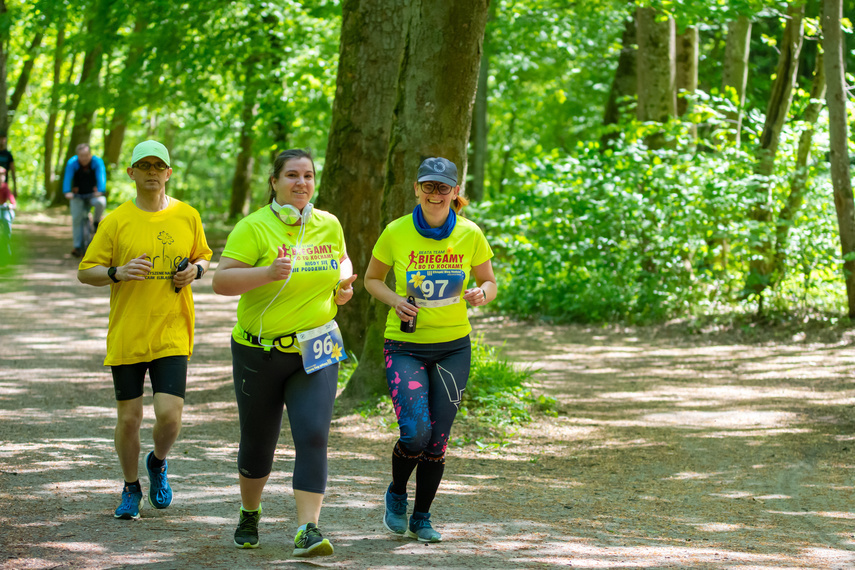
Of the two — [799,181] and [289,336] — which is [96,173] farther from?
[289,336]

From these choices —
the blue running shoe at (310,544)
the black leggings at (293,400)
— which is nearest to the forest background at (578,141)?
the black leggings at (293,400)

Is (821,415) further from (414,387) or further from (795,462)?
(414,387)

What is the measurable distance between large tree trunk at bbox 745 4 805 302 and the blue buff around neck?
925 cm

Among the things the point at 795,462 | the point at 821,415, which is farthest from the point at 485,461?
the point at 821,415

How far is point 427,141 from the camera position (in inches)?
283

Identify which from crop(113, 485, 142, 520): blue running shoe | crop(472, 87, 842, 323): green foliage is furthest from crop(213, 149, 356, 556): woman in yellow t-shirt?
crop(472, 87, 842, 323): green foliage

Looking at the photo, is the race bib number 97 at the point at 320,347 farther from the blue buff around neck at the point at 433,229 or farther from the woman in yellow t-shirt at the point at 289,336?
the blue buff around neck at the point at 433,229

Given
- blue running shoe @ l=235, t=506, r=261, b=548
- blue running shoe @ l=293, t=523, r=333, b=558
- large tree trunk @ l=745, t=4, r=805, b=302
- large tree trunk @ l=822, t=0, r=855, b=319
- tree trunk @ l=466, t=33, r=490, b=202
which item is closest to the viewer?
blue running shoe @ l=293, t=523, r=333, b=558

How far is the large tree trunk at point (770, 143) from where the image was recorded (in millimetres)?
12703

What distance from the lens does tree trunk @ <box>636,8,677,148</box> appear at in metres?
14.8

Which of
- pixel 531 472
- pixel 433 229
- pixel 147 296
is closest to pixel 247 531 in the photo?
pixel 147 296

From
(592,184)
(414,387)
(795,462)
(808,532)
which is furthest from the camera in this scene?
(592,184)

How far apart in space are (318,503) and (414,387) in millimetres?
710

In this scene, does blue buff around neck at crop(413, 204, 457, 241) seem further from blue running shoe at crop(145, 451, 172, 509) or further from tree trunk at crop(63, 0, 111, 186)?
tree trunk at crop(63, 0, 111, 186)
